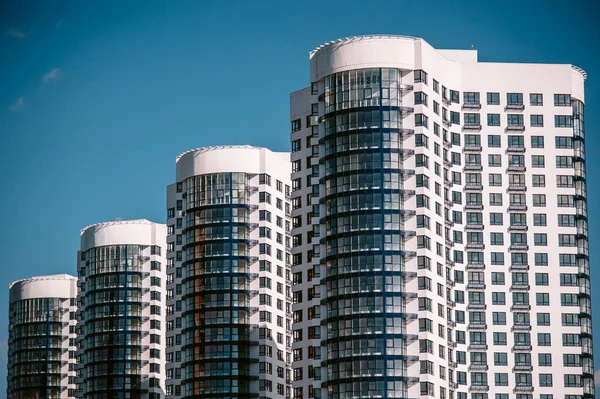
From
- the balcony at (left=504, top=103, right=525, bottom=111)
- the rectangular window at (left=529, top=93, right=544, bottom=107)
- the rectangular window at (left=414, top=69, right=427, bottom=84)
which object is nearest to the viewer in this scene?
the rectangular window at (left=414, top=69, right=427, bottom=84)

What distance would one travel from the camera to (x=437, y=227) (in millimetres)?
160500

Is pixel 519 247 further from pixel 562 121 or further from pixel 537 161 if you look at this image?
pixel 562 121

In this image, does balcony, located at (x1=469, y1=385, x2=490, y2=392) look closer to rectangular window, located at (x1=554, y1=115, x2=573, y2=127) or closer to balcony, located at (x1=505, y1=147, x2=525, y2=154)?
balcony, located at (x1=505, y1=147, x2=525, y2=154)

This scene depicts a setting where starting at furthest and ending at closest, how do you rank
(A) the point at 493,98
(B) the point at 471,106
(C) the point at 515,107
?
(A) the point at 493,98
(C) the point at 515,107
(B) the point at 471,106

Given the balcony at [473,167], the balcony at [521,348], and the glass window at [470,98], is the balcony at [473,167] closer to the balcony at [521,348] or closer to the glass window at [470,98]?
the glass window at [470,98]

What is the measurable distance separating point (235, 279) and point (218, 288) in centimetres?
276

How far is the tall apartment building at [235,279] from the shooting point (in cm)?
19175

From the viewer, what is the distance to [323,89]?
163000 mm

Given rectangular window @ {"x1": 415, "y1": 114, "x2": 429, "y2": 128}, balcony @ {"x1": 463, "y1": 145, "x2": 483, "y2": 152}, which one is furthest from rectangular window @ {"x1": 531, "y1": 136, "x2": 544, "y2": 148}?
rectangular window @ {"x1": 415, "y1": 114, "x2": 429, "y2": 128}

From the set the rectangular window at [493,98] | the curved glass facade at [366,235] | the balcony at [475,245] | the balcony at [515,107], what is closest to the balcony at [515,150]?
the balcony at [515,107]

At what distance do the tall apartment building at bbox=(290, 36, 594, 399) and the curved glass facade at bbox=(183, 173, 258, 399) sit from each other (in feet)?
59.0

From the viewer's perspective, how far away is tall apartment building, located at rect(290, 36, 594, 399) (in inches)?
6063

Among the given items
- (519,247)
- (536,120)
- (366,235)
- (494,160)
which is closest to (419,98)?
(494,160)

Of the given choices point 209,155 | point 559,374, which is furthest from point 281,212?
point 559,374
